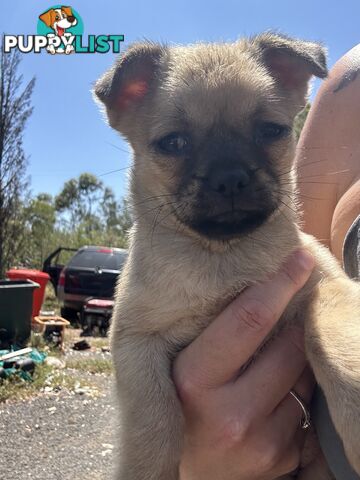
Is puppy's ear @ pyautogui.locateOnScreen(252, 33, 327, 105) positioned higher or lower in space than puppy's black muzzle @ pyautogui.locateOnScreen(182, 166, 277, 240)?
higher

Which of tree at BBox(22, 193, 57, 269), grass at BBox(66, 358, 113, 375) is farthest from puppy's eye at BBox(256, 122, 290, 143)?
tree at BBox(22, 193, 57, 269)

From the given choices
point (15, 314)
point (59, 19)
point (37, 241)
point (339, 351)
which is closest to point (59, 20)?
point (59, 19)

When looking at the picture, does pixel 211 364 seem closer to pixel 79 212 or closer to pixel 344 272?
pixel 344 272

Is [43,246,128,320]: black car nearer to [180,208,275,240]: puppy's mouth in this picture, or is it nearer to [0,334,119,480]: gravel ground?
[0,334,119,480]: gravel ground

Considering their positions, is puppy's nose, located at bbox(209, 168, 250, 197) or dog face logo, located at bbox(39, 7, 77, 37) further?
dog face logo, located at bbox(39, 7, 77, 37)

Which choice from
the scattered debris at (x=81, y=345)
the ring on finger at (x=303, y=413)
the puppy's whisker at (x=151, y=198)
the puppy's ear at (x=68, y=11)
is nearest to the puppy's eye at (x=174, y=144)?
the puppy's whisker at (x=151, y=198)

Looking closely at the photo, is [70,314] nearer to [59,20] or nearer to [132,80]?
[59,20]
